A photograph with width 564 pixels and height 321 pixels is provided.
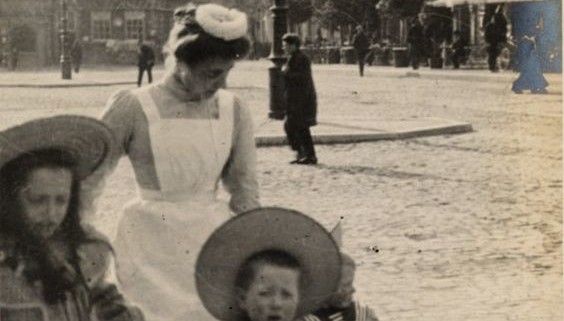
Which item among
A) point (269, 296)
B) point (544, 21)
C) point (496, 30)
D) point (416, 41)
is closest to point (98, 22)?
point (269, 296)

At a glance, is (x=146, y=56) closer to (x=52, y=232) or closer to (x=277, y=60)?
(x=52, y=232)

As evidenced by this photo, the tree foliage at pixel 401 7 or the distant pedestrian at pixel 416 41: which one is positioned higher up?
the tree foliage at pixel 401 7

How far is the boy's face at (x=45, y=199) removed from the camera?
125 inches

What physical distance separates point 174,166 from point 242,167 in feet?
0.65

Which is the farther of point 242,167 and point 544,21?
point 544,21

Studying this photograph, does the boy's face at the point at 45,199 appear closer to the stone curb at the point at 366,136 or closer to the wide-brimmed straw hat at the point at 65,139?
the wide-brimmed straw hat at the point at 65,139

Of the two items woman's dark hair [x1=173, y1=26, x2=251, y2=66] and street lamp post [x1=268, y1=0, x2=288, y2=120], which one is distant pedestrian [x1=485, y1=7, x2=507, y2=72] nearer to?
street lamp post [x1=268, y1=0, x2=288, y2=120]

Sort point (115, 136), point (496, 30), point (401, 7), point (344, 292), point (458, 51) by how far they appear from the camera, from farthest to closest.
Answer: point (458, 51)
point (401, 7)
point (496, 30)
point (344, 292)
point (115, 136)

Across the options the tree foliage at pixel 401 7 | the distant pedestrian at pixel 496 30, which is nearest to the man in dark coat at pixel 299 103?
the distant pedestrian at pixel 496 30

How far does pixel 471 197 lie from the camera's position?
8133 millimetres

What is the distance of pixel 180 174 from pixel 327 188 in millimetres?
5253

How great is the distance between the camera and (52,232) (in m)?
3.22

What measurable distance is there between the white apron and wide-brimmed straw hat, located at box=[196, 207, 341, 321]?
68 mm

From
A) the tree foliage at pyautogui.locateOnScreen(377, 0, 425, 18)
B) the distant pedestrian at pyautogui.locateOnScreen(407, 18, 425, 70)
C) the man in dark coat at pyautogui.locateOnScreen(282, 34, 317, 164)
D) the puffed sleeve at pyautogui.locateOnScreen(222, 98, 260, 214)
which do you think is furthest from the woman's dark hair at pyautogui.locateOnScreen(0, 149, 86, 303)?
the distant pedestrian at pyautogui.locateOnScreen(407, 18, 425, 70)
